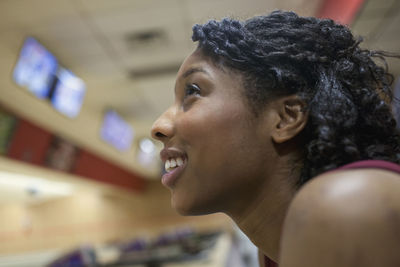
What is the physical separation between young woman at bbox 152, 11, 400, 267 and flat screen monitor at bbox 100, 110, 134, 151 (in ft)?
18.1

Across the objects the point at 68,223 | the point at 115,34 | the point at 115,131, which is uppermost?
the point at 115,34

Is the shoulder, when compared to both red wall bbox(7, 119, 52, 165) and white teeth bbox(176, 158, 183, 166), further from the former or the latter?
red wall bbox(7, 119, 52, 165)

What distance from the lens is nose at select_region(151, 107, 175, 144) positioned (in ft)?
2.93

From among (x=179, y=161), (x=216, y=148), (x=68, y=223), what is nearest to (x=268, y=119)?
(x=216, y=148)

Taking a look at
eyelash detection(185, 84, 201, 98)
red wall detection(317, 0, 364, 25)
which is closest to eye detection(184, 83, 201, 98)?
eyelash detection(185, 84, 201, 98)

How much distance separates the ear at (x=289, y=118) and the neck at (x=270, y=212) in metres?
0.09

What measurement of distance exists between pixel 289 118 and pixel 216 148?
0.64ft

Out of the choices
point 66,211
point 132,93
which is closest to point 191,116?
point 132,93

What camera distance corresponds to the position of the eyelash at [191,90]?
0.91 meters

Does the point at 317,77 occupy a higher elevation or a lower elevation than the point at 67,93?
lower

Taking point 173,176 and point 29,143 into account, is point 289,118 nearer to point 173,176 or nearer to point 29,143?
point 173,176

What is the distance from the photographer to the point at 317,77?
2.82ft

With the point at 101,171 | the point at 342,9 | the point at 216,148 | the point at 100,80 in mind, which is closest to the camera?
the point at 216,148

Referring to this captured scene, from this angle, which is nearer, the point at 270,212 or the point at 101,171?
the point at 270,212
